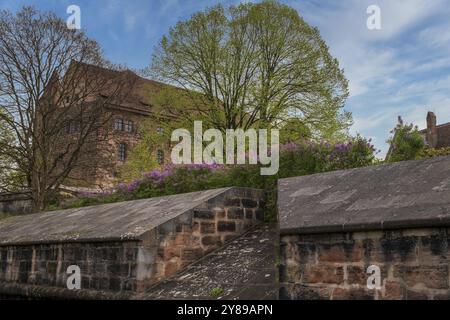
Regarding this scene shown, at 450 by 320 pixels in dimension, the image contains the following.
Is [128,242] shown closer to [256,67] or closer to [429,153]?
[429,153]

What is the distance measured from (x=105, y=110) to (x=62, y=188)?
3.91 metres

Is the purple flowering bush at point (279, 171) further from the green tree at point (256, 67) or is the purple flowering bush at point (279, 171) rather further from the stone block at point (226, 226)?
the green tree at point (256, 67)

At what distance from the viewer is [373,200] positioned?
5484 millimetres

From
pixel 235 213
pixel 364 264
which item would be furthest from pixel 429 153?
pixel 364 264

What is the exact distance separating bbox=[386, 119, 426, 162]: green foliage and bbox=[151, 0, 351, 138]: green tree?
16564 mm

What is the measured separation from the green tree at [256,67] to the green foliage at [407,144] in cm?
1656

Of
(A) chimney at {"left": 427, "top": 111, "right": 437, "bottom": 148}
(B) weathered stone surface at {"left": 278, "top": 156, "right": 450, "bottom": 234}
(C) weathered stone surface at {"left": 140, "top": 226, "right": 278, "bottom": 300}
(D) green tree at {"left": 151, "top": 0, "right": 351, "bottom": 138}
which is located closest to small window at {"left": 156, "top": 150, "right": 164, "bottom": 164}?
(D) green tree at {"left": 151, "top": 0, "right": 351, "bottom": 138}

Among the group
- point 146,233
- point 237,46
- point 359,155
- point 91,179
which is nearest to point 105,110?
point 91,179

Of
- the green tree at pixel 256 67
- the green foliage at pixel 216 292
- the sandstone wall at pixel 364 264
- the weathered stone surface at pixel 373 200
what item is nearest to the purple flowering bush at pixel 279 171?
the weathered stone surface at pixel 373 200

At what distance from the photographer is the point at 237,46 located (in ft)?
90.0

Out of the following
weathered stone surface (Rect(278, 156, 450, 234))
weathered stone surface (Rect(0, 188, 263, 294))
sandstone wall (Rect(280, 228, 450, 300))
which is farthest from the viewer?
weathered stone surface (Rect(0, 188, 263, 294))

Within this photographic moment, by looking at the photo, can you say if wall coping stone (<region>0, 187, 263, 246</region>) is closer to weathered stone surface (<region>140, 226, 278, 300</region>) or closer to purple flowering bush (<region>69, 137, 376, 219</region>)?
weathered stone surface (<region>140, 226, 278, 300</region>)

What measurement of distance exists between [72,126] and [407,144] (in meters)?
16.1

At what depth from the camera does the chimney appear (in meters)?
41.3
